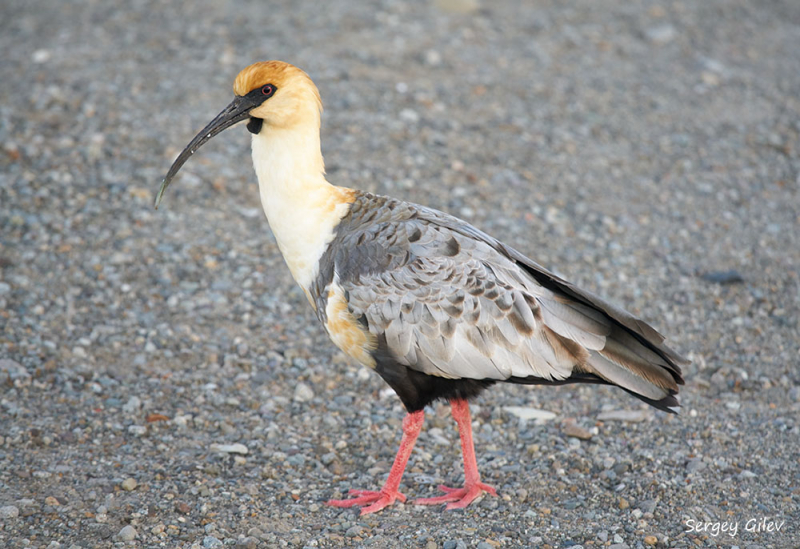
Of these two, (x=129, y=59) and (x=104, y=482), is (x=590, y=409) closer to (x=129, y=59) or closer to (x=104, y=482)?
(x=104, y=482)

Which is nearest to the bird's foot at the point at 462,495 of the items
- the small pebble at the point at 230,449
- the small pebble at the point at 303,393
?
the small pebble at the point at 230,449

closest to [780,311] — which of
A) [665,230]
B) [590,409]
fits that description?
[665,230]

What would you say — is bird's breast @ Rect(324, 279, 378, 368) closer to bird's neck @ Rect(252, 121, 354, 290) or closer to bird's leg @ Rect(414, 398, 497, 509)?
bird's neck @ Rect(252, 121, 354, 290)

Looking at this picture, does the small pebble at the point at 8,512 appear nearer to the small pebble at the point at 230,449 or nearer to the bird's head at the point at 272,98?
the small pebble at the point at 230,449

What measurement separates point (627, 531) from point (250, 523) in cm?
262

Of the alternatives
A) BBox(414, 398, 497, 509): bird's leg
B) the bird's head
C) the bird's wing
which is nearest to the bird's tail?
the bird's wing

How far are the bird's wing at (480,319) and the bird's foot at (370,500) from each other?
1060 mm

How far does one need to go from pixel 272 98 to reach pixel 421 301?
1804mm

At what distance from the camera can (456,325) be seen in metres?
5.67

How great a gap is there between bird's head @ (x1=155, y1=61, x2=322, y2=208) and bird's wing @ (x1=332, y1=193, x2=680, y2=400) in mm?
1036

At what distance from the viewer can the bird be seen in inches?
223

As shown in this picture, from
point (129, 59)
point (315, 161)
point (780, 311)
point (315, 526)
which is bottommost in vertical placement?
point (780, 311)

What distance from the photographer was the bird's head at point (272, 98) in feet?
19.3

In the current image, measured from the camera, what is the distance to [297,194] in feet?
19.6
